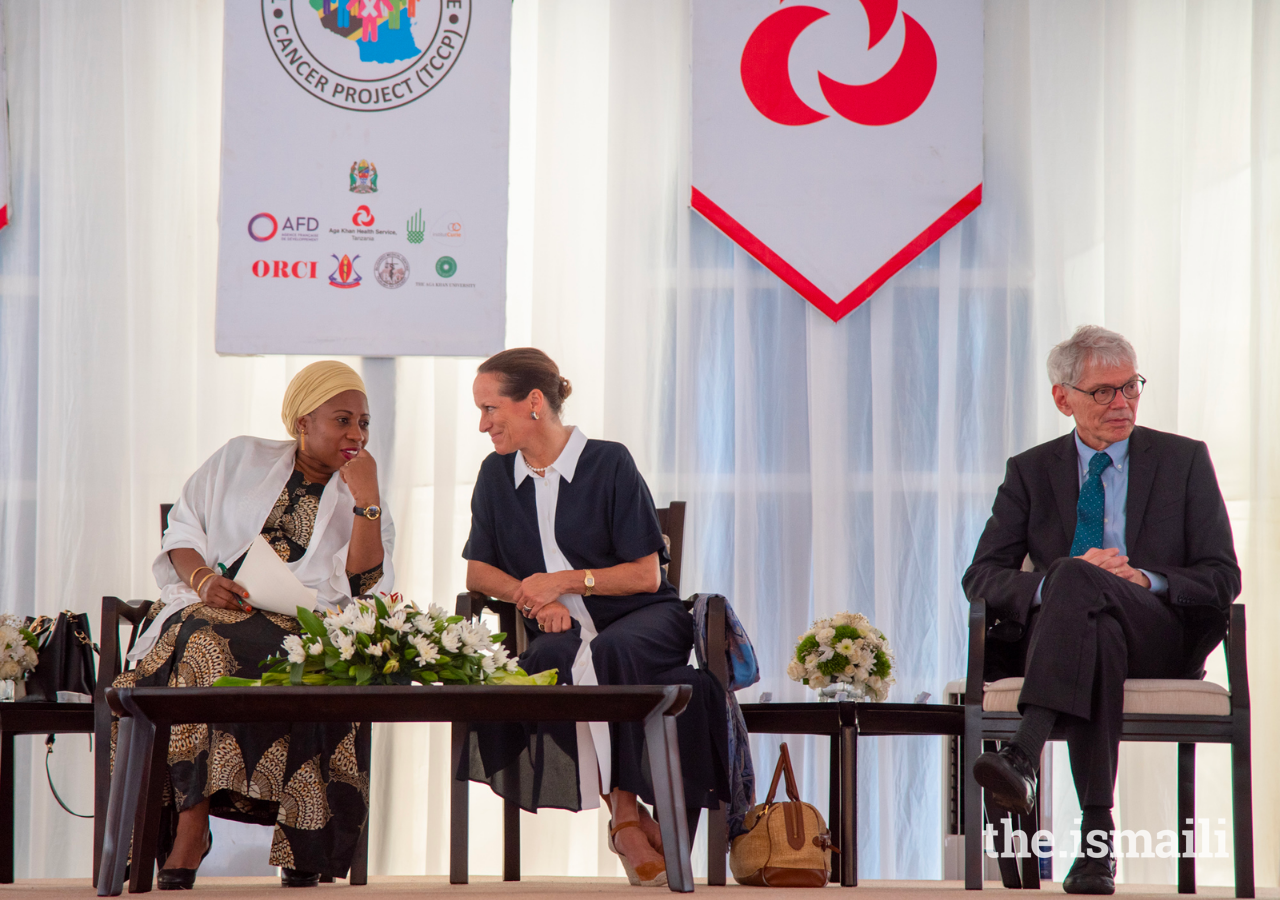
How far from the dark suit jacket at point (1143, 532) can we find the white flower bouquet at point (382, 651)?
1229 millimetres

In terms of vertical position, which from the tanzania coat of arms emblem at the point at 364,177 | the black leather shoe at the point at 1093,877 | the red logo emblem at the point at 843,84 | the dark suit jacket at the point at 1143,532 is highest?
the red logo emblem at the point at 843,84

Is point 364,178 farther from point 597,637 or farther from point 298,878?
point 298,878

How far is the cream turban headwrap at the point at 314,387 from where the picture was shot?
3334mm

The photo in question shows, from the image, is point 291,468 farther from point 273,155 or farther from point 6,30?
point 6,30

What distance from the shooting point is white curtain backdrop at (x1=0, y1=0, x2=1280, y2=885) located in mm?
3732

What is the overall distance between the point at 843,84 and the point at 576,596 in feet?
5.98

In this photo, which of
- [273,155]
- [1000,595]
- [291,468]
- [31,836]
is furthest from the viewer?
[273,155]

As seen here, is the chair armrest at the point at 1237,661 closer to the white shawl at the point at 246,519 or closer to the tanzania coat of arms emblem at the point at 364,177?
the white shawl at the point at 246,519

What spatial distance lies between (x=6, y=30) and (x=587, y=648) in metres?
2.56

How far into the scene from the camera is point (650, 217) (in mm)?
3863

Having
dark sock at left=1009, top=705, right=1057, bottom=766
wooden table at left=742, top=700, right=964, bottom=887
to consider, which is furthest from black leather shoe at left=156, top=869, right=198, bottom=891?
dark sock at left=1009, top=705, right=1057, bottom=766

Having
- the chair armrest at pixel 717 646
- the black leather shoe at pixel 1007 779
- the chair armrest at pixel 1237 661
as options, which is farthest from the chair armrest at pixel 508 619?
the chair armrest at pixel 1237 661

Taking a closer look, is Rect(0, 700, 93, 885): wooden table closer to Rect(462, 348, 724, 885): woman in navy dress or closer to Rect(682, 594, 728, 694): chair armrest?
Rect(462, 348, 724, 885): woman in navy dress

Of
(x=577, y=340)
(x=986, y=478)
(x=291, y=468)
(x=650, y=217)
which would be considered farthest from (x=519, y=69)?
(x=986, y=478)
